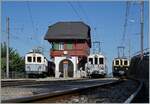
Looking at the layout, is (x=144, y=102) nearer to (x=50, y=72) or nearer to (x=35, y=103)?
(x=35, y=103)

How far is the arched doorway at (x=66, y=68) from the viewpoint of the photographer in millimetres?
58000

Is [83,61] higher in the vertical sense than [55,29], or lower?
lower

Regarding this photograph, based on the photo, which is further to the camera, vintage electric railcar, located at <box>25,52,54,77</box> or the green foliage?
the green foliage

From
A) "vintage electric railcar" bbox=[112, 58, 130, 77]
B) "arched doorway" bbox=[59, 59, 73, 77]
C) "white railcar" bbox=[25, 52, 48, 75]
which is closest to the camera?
"white railcar" bbox=[25, 52, 48, 75]

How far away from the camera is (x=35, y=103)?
10477 millimetres

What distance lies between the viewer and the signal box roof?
64.0 m

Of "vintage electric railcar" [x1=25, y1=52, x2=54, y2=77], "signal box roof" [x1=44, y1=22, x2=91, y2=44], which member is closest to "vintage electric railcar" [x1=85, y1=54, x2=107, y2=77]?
"vintage electric railcar" [x1=25, y1=52, x2=54, y2=77]

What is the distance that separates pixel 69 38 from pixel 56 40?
1.89 meters

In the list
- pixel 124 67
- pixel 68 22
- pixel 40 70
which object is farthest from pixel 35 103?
pixel 68 22

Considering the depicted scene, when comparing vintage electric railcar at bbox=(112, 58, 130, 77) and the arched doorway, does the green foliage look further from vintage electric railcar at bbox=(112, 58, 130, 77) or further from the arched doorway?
vintage electric railcar at bbox=(112, 58, 130, 77)

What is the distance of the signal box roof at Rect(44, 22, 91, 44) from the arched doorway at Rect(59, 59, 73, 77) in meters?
4.95

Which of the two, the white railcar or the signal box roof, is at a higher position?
the signal box roof

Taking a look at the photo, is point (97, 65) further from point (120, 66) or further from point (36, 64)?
point (36, 64)

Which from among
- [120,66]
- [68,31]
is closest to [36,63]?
[120,66]
